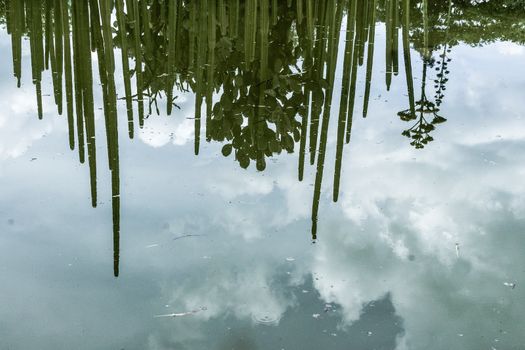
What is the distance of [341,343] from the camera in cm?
147

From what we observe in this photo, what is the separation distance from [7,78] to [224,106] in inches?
46.2

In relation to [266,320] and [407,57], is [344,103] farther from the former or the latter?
[266,320]

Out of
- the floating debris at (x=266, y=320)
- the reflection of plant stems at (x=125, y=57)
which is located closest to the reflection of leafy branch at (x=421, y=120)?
the reflection of plant stems at (x=125, y=57)

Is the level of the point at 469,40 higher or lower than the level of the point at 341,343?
higher

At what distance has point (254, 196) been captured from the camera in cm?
211

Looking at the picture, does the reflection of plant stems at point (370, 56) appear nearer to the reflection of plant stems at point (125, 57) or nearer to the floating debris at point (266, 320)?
the reflection of plant stems at point (125, 57)

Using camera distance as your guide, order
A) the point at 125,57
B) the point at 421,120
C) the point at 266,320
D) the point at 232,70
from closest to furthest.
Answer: the point at 266,320, the point at 125,57, the point at 421,120, the point at 232,70

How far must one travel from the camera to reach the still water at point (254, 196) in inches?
61.2

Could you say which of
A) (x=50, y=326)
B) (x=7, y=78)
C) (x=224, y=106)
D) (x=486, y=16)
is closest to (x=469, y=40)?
(x=486, y=16)

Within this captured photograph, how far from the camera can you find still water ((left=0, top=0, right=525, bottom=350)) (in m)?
1.55

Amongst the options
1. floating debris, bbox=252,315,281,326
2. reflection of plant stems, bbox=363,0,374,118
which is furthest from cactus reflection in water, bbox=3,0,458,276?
floating debris, bbox=252,315,281,326

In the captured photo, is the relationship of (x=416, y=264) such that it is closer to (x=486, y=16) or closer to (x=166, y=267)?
(x=166, y=267)

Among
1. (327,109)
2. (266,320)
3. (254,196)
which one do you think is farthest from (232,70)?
(266,320)

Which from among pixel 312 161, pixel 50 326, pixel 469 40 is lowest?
pixel 50 326
